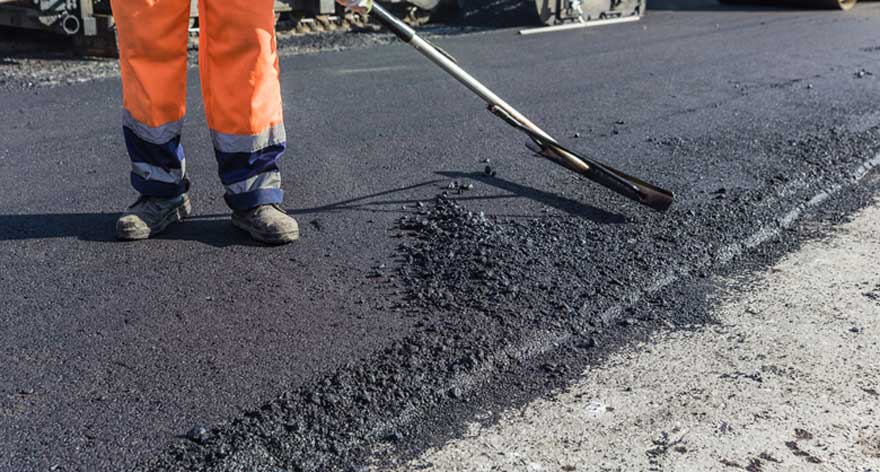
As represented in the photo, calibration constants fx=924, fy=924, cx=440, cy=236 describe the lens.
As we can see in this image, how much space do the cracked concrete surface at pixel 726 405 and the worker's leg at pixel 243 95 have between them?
A: 152cm

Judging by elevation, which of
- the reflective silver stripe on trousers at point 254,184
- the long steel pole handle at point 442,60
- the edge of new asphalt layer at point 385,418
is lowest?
the edge of new asphalt layer at point 385,418

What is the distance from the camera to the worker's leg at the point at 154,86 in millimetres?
3150

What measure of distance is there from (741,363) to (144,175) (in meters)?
2.18

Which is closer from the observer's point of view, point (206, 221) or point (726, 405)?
point (726, 405)

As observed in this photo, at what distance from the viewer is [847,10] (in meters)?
12.0

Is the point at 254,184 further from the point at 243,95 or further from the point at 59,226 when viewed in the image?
the point at 59,226

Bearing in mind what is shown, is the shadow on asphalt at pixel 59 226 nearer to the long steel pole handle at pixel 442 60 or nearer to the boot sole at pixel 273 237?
the boot sole at pixel 273 237

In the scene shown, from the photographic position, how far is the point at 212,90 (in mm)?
3283

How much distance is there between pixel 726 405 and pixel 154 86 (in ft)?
7.13

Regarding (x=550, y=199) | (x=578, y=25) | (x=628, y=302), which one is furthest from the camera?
(x=578, y=25)

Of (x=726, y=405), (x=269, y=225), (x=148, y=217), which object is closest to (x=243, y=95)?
(x=269, y=225)

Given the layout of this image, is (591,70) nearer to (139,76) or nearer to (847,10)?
(139,76)

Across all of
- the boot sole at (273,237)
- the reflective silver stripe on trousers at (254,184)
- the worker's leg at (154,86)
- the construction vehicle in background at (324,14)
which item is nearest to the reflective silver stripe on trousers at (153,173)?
the worker's leg at (154,86)

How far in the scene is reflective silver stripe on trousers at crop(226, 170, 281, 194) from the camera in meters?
3.38
